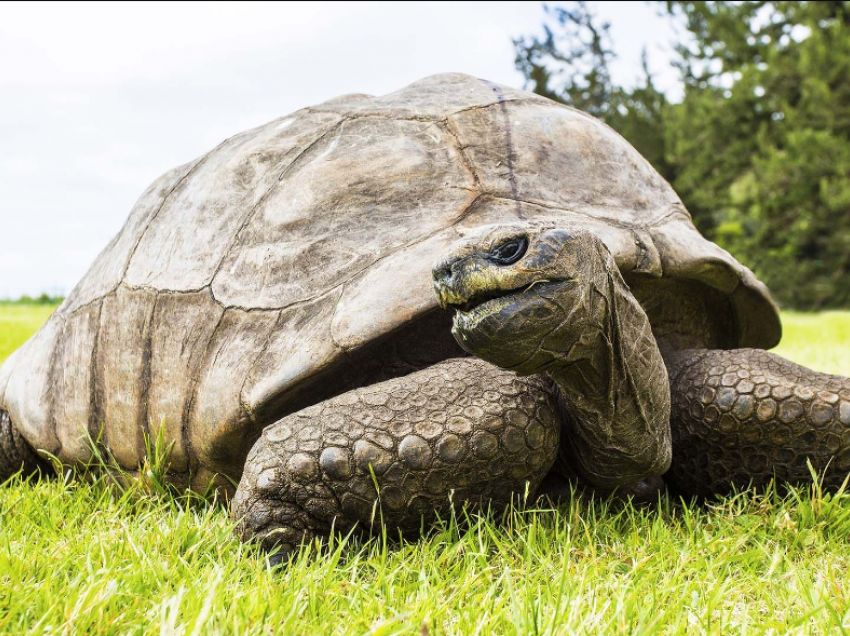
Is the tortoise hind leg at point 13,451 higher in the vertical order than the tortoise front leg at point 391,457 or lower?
lower

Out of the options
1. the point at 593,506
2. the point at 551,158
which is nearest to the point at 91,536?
the point at 593,506

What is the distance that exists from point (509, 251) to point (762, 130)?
20.3m

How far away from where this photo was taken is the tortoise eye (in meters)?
1.41

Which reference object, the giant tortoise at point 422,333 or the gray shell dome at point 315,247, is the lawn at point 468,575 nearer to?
the giant tortoise at point 422,333

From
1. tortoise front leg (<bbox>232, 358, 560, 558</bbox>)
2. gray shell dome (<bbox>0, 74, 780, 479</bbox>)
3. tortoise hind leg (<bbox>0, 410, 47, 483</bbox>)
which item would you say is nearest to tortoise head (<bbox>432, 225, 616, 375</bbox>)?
tortoise front leg (<bbox>232, 358, 560, 558</bbox>)

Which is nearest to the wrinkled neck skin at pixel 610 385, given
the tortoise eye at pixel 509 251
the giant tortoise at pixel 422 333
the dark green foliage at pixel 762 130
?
the giant tortoise at pixel 422 333

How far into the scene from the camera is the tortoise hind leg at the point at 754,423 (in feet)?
7.21

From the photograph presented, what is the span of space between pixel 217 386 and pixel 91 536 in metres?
0.52

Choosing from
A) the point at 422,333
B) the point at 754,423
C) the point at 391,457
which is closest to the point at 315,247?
the point at 422,333

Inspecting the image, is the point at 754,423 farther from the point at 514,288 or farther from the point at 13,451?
the point at 13,451

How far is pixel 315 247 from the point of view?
2.25 meters

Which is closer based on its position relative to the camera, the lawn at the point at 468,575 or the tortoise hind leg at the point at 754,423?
the lawn at the point at 468,575

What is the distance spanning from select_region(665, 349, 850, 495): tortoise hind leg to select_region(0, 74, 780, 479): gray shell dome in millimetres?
361

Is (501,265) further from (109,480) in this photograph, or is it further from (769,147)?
(769,147)
